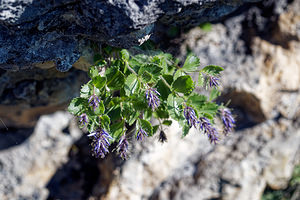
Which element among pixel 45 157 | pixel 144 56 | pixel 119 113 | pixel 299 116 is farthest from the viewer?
pixel 45 157

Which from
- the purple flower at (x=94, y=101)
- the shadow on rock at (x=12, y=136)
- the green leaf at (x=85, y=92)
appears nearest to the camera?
the purple flower at (x=94, y=101)

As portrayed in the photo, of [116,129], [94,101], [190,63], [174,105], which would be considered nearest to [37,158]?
[116,129]

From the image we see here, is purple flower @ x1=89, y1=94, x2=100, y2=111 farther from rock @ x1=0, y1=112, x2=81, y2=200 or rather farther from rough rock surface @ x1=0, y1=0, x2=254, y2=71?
rock @ x1=0, y1=112, x2=81, y2=200

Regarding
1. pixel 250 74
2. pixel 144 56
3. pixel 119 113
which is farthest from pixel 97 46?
pixel 250 74

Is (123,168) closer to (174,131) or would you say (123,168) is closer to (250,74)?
(174,131)

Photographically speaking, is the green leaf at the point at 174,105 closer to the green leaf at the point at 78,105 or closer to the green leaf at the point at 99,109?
the green leaf at the point at 99,109

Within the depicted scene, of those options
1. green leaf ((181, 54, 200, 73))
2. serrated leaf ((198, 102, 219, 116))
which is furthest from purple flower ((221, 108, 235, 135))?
green leaf ((181, 54, 200, 73))

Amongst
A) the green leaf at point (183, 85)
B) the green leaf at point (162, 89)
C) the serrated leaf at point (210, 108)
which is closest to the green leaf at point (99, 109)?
the green leaf at point (162, 89)
